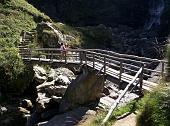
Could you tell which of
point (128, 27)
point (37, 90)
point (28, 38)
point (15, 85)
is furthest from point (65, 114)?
point (128, 27)

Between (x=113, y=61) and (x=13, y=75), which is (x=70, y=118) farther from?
(x=13, y=75)

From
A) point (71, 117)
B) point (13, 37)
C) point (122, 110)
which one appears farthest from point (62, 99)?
point (13, 37)

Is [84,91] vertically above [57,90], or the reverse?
[84,91]

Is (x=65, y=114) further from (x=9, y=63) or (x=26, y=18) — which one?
(x=26, y=18)

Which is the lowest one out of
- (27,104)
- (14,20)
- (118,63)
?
(27,104)

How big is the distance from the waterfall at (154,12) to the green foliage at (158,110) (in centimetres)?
6258

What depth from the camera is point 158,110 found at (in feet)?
43.3

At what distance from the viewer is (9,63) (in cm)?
3716

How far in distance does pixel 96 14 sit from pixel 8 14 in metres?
31.6

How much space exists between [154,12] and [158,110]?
67163mm

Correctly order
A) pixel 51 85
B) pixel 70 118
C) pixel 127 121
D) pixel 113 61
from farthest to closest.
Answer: pixel 51 85 → pixel 70 118 → pixel 113 61 → pixel 127 121

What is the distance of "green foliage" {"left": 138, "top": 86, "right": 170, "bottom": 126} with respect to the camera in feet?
42.2

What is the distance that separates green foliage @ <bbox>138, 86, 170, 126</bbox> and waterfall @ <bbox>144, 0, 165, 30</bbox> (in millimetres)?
62581

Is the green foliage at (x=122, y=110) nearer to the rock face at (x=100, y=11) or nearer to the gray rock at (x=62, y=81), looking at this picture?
the gray rock at (x=62, y=81)
